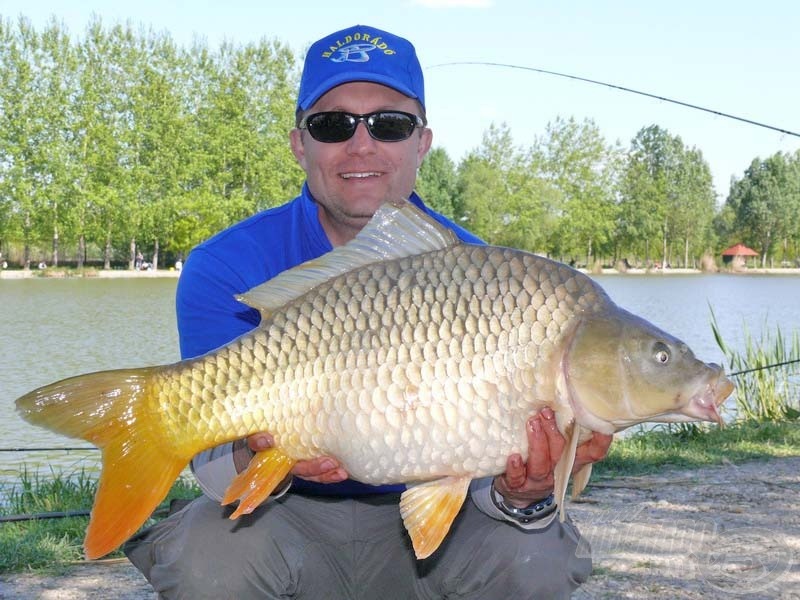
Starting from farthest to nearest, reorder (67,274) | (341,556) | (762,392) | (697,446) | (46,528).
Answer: (67,274) < (762,392) < (697,446) < (46,528) < (341,556)

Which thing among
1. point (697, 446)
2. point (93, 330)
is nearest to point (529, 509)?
point (697, 446)

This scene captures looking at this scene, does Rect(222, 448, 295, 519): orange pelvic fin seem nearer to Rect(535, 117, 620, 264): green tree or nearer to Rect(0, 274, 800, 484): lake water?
Rect(0, 274, 800, 484): lake water

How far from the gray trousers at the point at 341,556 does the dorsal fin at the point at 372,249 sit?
1.43 ft

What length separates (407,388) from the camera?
136 centimetres

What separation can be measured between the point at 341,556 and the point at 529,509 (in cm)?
39

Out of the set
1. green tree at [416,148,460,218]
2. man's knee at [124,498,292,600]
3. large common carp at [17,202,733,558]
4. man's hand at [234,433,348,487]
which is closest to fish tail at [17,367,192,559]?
large common carp at [17,202,733,558]

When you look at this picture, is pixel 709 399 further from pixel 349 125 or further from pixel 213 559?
pixel 349 125

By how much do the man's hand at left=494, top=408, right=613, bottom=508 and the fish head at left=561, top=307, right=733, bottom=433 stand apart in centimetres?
5

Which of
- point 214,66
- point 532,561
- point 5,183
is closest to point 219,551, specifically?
point 532,561

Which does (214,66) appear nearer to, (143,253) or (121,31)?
(121,31)

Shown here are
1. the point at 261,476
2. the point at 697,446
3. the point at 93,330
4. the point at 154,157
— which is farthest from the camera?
the point at 154,157

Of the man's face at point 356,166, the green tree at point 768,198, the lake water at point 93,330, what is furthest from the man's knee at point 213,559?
the green tree at point 768,198

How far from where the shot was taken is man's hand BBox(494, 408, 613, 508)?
1386mm

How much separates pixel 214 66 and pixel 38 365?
23.2m
